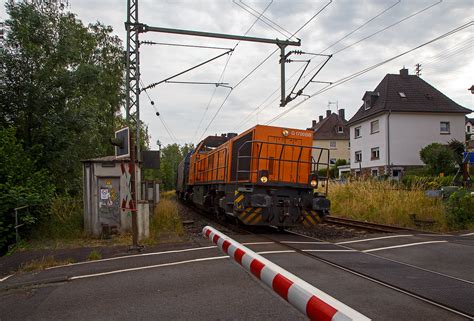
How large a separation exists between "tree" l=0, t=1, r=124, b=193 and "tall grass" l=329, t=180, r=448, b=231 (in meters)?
12.0

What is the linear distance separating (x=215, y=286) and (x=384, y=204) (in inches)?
446

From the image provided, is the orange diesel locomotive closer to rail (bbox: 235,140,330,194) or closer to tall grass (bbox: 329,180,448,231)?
rail (bbox: 235,140,330,194)

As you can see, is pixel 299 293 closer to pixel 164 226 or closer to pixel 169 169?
pixel 164 226

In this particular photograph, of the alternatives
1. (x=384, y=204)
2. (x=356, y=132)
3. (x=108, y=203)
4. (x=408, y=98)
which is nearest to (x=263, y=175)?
(x=108, y=203)

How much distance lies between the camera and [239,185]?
1098cm


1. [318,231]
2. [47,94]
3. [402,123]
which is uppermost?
[402,123]

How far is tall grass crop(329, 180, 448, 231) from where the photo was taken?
13.5m

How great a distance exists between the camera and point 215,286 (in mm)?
5625

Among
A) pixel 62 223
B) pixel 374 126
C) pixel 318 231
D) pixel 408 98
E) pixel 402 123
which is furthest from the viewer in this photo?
pixel 374 126

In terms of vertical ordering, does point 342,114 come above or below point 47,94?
above

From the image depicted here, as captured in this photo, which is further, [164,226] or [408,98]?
[408,98]

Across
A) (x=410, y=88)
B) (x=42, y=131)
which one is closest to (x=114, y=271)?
(x=42, y=131)

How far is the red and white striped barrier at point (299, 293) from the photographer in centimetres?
209

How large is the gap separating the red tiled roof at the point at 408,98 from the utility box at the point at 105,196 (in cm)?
2989
